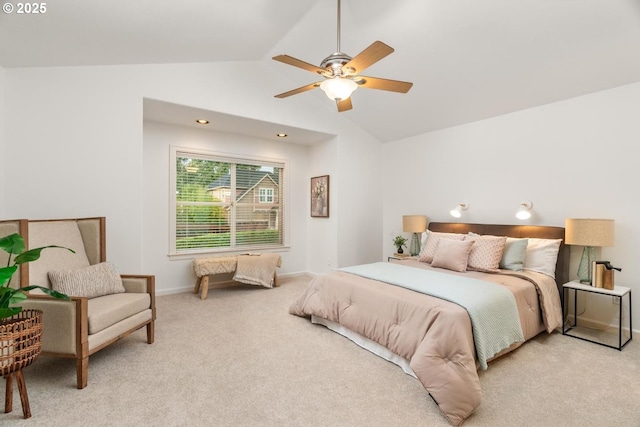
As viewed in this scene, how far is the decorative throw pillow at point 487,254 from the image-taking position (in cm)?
324

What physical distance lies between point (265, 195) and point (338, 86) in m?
3.42

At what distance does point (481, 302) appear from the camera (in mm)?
2305

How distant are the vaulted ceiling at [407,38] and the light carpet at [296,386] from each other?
8.35ft

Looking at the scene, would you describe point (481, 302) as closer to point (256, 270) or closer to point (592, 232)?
point (592, 232)

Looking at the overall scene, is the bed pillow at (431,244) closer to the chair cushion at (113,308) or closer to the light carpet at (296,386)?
the light carpet at (296,386)

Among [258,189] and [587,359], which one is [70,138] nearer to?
[258,189]

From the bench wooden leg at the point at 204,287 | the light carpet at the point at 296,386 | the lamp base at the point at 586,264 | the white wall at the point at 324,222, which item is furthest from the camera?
the white wall at the point at 324,222

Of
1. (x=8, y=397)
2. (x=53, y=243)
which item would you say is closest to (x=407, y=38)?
(x=53, y=243)

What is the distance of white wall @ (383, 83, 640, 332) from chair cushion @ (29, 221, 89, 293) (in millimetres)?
4294

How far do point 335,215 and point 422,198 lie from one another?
1.39 meters

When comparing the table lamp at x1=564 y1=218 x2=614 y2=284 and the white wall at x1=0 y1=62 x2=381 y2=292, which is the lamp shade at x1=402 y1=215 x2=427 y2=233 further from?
the white wall at x1=0 y1=62 x2=381 y2=292

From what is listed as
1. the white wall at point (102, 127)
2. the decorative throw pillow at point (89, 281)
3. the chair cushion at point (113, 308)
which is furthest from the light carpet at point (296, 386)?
the white wall at point (102, 127)

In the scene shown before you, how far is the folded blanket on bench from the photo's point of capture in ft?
14.5

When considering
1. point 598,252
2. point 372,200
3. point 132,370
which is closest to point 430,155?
point 372,200
